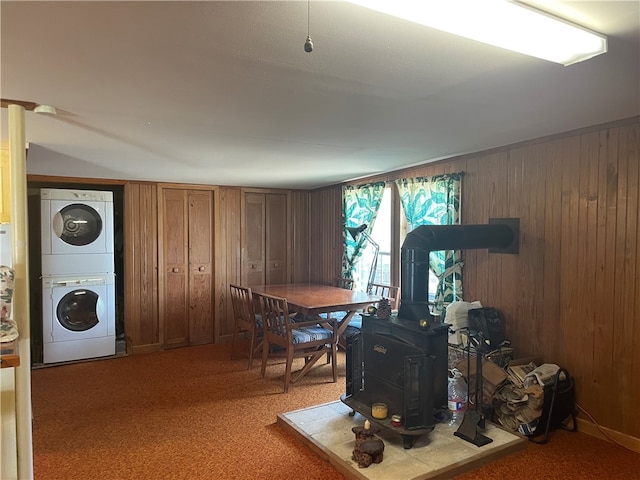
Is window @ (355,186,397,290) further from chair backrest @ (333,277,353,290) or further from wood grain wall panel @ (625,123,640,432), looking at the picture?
wood grain wall panel @ (625,123,640,432)

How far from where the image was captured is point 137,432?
3088mm

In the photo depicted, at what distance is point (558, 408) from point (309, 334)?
2064 mm

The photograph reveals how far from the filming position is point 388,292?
477 cm

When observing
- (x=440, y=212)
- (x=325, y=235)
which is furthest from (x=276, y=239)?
(x=440, y=212)

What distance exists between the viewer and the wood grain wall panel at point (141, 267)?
5.06 m

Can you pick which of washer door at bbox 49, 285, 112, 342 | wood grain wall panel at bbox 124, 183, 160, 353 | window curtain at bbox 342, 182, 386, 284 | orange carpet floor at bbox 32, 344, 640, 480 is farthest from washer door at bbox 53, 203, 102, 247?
window curtain at bbox 342, 182, 386, 284

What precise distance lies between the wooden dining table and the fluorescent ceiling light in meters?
2.71

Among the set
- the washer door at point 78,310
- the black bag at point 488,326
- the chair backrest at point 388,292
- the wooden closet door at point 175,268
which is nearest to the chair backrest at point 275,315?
the chair backrest at point 388,292

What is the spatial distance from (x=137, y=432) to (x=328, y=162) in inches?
104

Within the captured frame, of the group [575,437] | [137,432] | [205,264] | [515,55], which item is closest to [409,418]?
[575,437]

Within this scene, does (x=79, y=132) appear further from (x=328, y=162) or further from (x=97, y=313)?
(x=97, y=313)

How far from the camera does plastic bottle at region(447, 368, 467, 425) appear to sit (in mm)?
3170

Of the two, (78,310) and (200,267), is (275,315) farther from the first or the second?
(78,310)

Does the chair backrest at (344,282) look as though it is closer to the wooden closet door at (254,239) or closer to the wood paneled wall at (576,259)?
the wooden closet door at (254,239)
